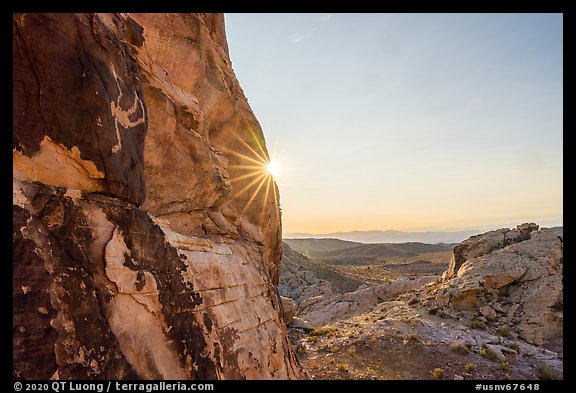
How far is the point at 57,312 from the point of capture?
185 inches

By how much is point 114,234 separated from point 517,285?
26.6m

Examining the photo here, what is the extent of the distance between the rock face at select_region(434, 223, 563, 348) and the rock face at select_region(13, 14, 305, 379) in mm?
17546

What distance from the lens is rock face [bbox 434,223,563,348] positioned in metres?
19.4

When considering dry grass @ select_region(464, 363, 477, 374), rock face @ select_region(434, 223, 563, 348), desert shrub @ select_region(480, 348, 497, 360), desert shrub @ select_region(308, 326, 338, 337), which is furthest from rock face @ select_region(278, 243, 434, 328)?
desert shrub @ select_region(480, 348, 497, 360)

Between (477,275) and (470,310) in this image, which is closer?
(470,310)

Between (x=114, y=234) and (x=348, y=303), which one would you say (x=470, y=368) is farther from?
(x=114, y=234)

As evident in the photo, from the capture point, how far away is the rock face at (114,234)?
480 centimetres

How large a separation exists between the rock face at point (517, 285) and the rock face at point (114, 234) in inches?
691

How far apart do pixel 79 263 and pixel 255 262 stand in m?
6.52

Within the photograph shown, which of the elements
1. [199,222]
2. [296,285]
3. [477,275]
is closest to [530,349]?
[477,275]

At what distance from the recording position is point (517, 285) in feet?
74.2

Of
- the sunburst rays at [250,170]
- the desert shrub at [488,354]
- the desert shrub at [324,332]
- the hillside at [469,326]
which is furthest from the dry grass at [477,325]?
the sunburst rays at [250,170]

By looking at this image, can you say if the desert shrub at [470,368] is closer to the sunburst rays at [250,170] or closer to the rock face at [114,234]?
the rock face at [114,234]
